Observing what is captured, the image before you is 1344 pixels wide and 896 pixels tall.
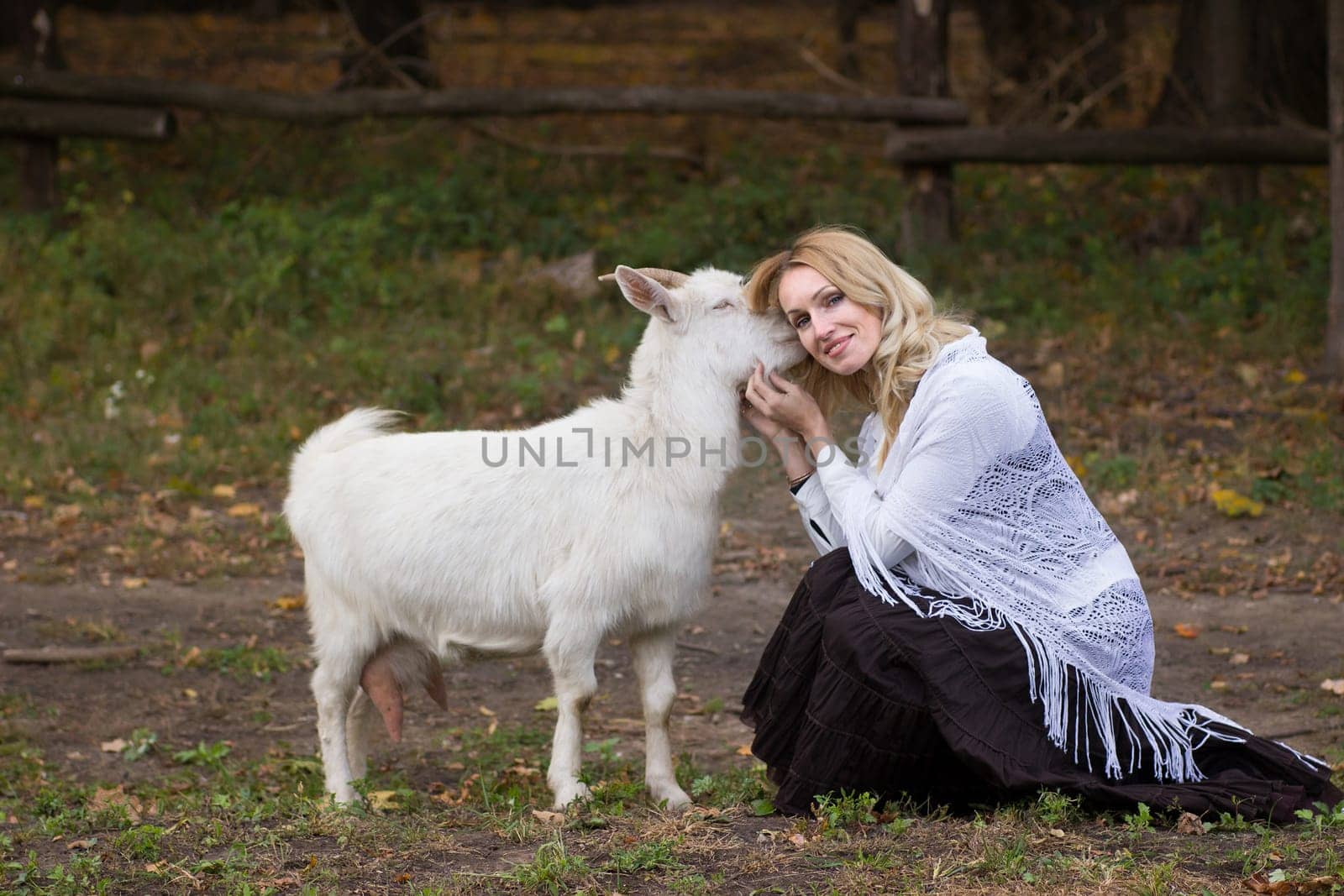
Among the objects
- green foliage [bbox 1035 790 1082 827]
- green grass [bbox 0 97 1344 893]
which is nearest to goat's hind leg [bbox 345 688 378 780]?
green grass [bbox 0 97 1344 893]

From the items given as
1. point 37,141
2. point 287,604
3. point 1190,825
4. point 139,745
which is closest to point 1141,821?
point 1190,825

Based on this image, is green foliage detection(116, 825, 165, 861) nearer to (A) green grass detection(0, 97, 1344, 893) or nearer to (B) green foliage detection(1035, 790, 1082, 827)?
(A) green grass detection(0, 97, 1344, 893)

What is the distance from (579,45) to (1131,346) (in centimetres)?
946

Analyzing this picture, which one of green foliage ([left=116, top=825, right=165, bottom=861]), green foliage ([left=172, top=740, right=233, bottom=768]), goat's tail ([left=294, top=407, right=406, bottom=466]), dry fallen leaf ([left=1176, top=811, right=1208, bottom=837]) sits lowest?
green foliage ([left=172, top=740, right=233, bottom=768])

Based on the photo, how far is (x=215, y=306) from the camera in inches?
374

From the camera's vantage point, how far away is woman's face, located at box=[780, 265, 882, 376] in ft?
13.2

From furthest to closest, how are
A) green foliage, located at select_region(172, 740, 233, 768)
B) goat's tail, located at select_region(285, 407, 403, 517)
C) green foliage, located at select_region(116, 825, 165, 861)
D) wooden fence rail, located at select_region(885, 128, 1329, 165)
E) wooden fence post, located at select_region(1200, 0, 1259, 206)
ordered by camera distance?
1. wooden fence post, located at select_region(1200, 0, 1259, 206)
2. wooden fence rail, located at select_region(885, 128, 1329, 165)
3. green foliage, located at select_region(172, 740, 233, 768)
4. goat's tail, located at select_region(285, 407, 403, 517)
5. green foliage, located at select_region(116, 825, 165, 861)

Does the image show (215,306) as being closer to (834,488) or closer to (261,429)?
(261,429)

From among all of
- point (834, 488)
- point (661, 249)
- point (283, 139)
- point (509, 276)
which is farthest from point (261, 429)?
point (834, 488)

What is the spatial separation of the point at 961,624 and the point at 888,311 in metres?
0.90

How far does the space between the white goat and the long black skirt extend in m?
0.53

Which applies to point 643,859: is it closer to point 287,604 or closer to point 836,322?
point 836,322

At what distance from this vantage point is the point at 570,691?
13.8 ft

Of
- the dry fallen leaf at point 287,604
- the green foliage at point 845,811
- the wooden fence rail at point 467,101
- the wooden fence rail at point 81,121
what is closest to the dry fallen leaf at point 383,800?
the green foliage at point 845,811
